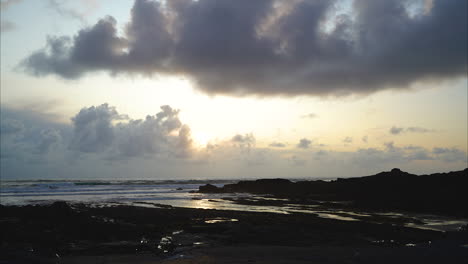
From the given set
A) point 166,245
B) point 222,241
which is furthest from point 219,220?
point 166,245

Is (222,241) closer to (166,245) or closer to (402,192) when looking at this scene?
(166,245)

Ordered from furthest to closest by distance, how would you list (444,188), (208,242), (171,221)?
(444,188) → (171,221) → (208,242)

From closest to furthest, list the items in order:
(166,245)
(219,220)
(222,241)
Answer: (166,245)
(222,241)
(219,220)

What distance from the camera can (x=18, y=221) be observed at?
26.2 metres

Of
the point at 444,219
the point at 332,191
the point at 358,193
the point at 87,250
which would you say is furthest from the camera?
the point at 332,191

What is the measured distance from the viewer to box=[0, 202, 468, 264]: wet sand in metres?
15.7

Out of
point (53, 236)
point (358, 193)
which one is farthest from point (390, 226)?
point (358, 193)

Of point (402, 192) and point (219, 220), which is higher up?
point (402, 192)

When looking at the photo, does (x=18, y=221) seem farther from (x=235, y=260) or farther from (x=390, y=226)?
(x=390, y=226)

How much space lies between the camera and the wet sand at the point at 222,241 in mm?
15719

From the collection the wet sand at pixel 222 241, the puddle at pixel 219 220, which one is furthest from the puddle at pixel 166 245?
the puddle at pixel 219 220

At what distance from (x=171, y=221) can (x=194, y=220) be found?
6.33ft

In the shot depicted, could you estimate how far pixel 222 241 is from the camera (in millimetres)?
19953

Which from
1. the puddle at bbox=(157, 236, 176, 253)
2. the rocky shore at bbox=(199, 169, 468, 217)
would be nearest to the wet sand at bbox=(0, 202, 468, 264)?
the puddle at bbox=(157, 236, 176, 253)
